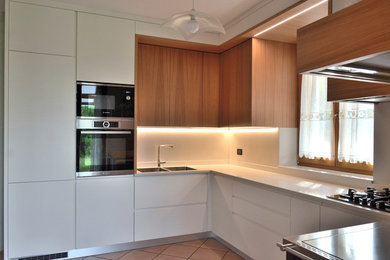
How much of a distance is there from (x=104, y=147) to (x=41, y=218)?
90cm

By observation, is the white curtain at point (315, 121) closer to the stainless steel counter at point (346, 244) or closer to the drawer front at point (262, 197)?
the drawer front at point (262, 197)

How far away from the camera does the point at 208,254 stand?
315 cm

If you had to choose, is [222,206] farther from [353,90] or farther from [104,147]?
[353,90]

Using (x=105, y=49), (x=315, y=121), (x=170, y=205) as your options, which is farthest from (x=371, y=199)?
(x=105, y=49)

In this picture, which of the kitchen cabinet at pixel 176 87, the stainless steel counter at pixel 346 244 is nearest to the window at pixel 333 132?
the kitchen cabinet at pixel 176 87

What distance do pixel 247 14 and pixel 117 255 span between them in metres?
2.91

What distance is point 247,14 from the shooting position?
3.07 meters

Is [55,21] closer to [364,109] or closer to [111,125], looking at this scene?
[111,125]

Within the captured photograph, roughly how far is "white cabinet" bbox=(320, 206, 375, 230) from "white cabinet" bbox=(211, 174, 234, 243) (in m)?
1.25

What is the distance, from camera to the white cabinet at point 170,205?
3.25 meters

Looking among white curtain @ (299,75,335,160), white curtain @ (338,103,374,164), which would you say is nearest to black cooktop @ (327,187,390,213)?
white curtain @ (338,103,374,164)

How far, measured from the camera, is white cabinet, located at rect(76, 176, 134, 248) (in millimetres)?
2990

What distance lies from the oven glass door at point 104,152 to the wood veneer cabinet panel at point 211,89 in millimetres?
1132

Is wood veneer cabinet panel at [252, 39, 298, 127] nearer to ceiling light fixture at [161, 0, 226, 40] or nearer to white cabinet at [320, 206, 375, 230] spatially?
ceiling light fixture at [161, 0, 226, 40]
